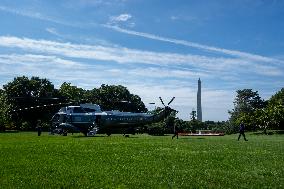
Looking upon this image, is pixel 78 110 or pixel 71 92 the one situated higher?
pixel 71 92

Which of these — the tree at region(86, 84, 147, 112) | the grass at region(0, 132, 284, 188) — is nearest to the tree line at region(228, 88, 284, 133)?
the tree at region(86, 84, 147, 112)

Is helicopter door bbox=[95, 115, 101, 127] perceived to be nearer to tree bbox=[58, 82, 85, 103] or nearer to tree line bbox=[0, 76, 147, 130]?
tree line bbox=[0, 76, 147, 130]

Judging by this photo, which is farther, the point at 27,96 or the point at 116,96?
the point at 116,96

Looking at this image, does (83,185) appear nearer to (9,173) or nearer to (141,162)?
(9,173)

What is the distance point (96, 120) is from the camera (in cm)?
5609

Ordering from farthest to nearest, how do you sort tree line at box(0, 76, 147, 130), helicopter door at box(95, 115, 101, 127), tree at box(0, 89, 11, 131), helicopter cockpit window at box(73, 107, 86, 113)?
tree line at box(0, 76, 147, 130) < tree at box(0, 89, 11, 131) < helicopter cockpit window at box(73, 107, 86, 113) < helicopter door at box(95, 115, 101, 127)

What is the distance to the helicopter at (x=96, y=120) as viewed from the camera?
5525cm

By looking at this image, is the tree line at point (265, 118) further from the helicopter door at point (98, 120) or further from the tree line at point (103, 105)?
the helicopter door at point (98, 120)

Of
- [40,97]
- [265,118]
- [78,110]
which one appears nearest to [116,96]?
[40,97]

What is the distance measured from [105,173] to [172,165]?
10.5ft

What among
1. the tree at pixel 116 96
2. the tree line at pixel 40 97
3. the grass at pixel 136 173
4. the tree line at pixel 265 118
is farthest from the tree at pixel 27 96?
the grass at pixel 136 173

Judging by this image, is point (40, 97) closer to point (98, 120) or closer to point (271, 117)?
point (271, 117)

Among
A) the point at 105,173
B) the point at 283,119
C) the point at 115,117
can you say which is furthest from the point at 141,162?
the point at 283,119

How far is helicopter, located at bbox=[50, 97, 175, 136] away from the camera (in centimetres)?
5525
